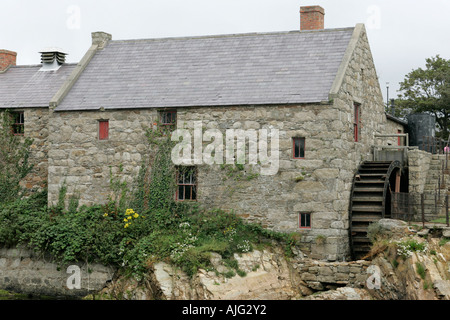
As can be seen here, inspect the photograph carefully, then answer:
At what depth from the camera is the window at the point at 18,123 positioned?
78.2ft

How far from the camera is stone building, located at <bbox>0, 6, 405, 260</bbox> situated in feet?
63.9

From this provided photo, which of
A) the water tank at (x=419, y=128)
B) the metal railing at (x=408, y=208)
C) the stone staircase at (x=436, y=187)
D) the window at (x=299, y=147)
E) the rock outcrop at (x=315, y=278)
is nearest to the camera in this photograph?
the rock outcrop at (x=315, y=278)

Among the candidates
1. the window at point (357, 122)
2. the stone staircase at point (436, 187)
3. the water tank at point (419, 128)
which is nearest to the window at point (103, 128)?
the window at point (357, 122)

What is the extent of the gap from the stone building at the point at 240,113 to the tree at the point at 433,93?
13521 millimetres

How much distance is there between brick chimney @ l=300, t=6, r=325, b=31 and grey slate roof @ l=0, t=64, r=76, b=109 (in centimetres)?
910

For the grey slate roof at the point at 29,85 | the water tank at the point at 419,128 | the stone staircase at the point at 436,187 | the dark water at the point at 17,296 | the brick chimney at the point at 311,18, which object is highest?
the brick chimney at the point at 311,18

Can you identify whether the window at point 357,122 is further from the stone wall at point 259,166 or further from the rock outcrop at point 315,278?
the rock outcrop at point 315,278

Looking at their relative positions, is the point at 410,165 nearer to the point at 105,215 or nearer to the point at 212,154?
the point at 212,154

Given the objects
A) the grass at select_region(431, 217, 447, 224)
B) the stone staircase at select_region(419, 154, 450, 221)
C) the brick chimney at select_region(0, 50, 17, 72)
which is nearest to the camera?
the grass at select_region(431, 217, 447, 224)

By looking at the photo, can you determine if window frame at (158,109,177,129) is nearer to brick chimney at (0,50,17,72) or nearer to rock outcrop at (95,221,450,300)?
rock outcrop at (95,221,450,300)

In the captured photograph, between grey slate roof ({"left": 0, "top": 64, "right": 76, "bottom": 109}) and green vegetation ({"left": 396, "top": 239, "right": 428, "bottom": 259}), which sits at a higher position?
grey slate roof ({"left": 0, "top": 64, "right": 76, "bottom": 109})

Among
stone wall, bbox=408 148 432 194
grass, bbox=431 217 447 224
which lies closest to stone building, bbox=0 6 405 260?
stone wall, bbox=408 148 432 194

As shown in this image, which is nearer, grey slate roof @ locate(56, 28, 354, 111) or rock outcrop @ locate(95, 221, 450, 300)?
rock outcrop @ locate(95, 221, 450, 300)

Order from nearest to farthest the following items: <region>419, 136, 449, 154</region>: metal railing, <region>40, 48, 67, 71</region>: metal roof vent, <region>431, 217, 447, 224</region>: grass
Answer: <region>431, 217, 447, 224</region>: grass → <region>40, 48, 67, 71</region>: metal roof vent → <region>419, 136, 449, 154</region>: metal railing
